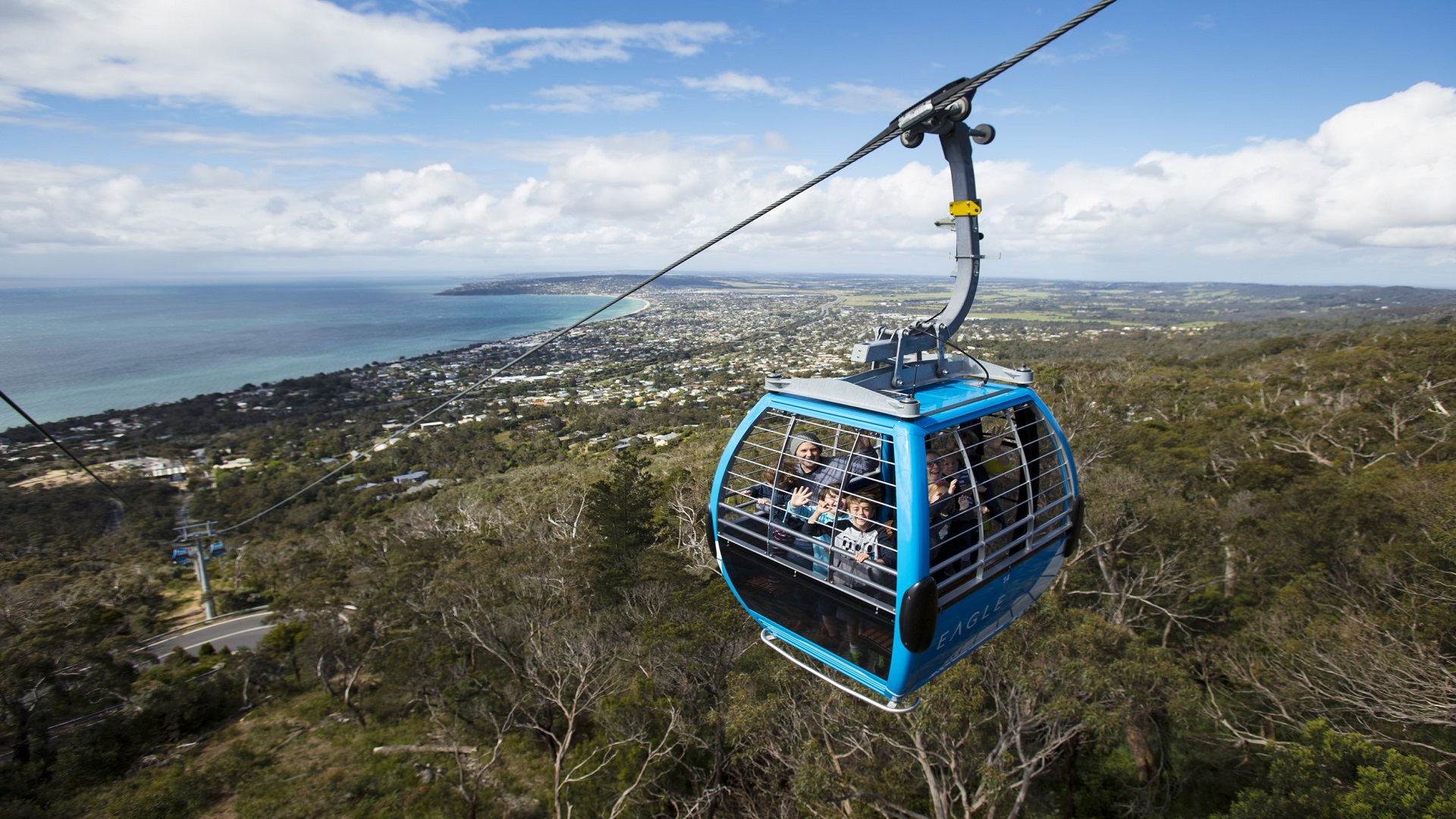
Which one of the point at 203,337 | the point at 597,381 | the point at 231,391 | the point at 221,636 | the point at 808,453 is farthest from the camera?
the point at 203,337

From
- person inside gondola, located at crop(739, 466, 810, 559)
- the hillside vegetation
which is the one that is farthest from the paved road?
person inside gondola, located at crop(739, 466, 810, 559)

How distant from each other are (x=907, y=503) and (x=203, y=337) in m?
128

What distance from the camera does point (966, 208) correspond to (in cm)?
351

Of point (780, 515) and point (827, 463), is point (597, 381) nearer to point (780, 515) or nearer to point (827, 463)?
point (780, 515)

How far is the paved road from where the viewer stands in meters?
20.1

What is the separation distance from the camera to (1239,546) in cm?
1512

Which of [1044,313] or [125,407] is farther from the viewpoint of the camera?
[1044,313]

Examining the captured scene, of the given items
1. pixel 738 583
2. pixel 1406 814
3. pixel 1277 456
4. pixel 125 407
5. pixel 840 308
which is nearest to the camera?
pixel 738 583

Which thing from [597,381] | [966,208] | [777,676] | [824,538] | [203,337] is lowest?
[597,381]

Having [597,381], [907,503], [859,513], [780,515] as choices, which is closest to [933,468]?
[859,513]

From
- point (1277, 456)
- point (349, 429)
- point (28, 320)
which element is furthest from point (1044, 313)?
point (28, 320)

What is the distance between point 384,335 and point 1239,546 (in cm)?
11133

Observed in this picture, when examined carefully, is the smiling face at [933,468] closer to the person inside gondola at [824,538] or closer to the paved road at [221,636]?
the person inside gondola at [824,538]

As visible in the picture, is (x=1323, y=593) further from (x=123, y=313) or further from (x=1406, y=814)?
(x=123, y=313)
